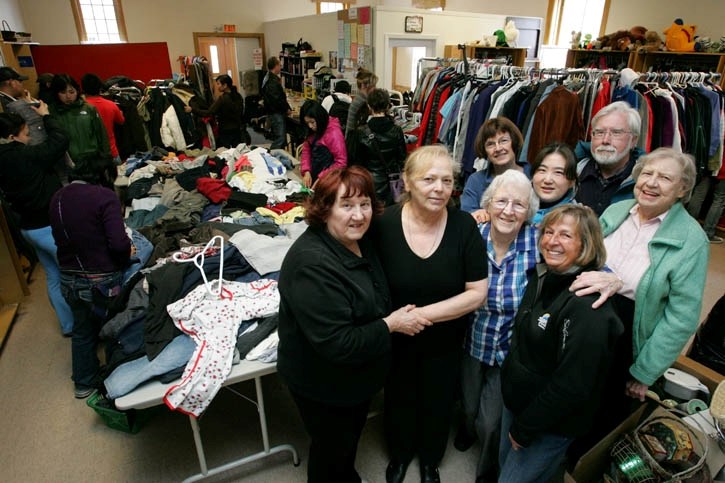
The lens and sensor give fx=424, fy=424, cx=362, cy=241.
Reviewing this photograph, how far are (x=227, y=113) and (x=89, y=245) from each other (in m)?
3.84

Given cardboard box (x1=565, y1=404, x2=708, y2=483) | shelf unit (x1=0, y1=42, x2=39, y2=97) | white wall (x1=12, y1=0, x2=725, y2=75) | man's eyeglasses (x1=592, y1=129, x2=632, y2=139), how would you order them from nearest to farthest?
cardboard box (x1=565, y1=404, x2=708, y2=483) → man's eyeglasses (x1=592, y1=129, x2=632, y2=139) → shelf unit (x1=0, y1=42, x2=39, y2=97) → white wall (x1=12, y1=0, x2=725, y2=75)

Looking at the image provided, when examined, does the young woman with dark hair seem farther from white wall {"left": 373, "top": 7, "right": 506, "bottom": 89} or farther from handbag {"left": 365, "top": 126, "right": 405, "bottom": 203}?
white wall {"left": 373, "top": 7, "right": 506, "bottom": 89}

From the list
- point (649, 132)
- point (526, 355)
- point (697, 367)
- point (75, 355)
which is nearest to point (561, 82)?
point (649, 132)

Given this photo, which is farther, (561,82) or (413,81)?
(413,81)

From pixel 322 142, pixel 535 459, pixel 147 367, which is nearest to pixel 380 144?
pixel 322 142

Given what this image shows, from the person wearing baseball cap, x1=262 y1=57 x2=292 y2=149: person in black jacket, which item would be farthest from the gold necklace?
x1=262 y1=57 x2=292 y2=149: person in black jacket

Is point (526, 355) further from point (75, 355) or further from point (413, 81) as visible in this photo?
point (413, 81)

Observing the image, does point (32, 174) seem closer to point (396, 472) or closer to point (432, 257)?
point (432, 257)

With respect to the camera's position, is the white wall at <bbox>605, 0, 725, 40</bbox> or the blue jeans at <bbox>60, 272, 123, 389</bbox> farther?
the white wall at <bbox>605, 0, 725, 40</bbox>

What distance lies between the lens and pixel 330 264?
1267 mm

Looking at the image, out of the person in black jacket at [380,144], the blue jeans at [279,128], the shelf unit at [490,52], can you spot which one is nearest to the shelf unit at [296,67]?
the blue jeans at [279,128]

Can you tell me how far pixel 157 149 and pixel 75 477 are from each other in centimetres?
343

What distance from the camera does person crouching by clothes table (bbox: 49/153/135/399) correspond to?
6.85 feet

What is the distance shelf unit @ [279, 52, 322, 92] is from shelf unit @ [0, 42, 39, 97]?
4.06 m
